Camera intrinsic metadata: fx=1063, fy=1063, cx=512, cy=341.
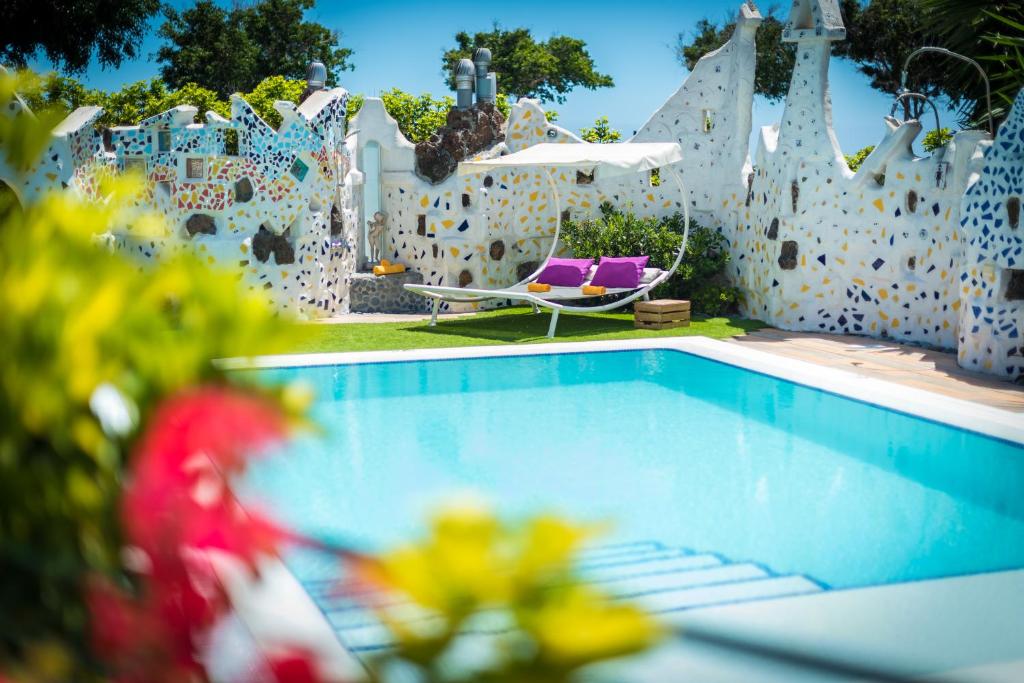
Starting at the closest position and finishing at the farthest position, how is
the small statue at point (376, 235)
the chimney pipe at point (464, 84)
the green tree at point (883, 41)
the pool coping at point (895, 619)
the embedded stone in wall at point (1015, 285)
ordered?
the pool coping at point (895, 619) < the embedded stone in wall at point (1015, 285) < the small statue at point (376, 235) < the chimney pipe at point (464, 84) < the green tree at point (883, 41)

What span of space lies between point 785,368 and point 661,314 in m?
3.17

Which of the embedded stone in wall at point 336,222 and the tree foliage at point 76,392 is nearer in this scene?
the tree foliage at point 76,392

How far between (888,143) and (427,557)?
12810mm

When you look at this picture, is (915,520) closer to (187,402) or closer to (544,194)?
(187,402)

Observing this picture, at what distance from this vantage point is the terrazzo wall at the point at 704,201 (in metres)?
11.7

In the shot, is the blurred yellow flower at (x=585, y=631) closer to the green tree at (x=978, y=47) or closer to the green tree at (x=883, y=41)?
the green tree at (x=978, y=47)

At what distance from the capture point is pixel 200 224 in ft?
45.3

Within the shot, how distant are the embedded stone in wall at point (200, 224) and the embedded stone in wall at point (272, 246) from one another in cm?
57

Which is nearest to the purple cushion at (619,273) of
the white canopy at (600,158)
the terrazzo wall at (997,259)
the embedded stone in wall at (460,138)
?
the white canopy at (600,158)

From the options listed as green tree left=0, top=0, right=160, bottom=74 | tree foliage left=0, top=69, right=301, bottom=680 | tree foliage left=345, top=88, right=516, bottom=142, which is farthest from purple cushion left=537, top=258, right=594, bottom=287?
tree foliage left=345, top=88, right=516, bottom=142

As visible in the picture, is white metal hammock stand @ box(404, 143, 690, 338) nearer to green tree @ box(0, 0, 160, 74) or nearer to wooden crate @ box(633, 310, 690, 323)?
wooden crate @ box(633, 310, 690, 323)

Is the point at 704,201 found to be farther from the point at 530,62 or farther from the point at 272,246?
the point at 530,62

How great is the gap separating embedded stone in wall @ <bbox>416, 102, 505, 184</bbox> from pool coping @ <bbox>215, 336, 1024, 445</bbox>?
19.6 feet

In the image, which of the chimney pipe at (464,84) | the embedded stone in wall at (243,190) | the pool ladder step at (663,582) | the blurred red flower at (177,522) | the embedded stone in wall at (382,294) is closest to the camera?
the blurred red flower at (177,522)
